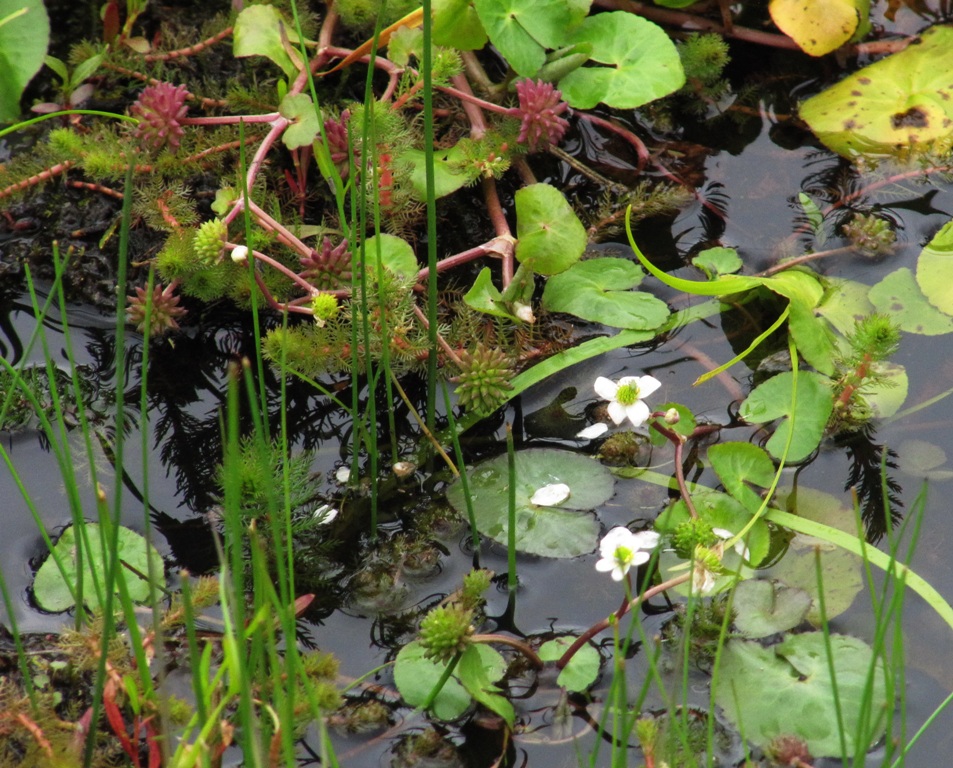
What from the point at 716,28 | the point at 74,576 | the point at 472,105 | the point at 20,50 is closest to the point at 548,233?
the point at 472,105

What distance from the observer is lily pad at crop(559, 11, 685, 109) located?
1.78m

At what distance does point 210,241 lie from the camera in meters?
1.50

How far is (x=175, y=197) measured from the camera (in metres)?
1.67

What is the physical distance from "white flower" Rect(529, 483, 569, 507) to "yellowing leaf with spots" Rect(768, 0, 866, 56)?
112 cm

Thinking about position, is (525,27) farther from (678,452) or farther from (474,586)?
(474,586)

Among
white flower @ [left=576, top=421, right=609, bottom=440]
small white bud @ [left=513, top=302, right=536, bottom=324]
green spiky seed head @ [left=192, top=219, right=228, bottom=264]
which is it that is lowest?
white flower @ [left=576, top=421, right=609, bottom=440]

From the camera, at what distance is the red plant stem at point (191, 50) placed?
6.15 feet

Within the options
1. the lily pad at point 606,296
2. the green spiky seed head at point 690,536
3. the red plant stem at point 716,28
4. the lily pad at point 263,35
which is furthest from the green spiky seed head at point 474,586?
the red plant stem at point 716,28

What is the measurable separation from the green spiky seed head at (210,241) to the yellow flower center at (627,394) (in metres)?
0.71

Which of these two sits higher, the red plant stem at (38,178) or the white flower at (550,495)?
the red plant stem at (38,178)

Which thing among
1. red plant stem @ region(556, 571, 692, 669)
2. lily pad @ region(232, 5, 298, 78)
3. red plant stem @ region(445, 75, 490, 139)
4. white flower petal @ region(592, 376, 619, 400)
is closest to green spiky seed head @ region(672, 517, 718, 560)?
red plant stem @ region(556, 571, 692, 669)

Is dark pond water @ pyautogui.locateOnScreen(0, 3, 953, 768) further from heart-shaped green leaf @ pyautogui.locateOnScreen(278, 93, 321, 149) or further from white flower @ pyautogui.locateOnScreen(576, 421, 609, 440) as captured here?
heart-shaped green leaf @ pyautogui.locateOnScreen(278, 93, 321, 149)

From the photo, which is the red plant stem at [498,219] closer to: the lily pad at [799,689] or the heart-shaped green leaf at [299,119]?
the heart-shaped green leaf at [299,119]

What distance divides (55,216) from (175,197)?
309 mm
